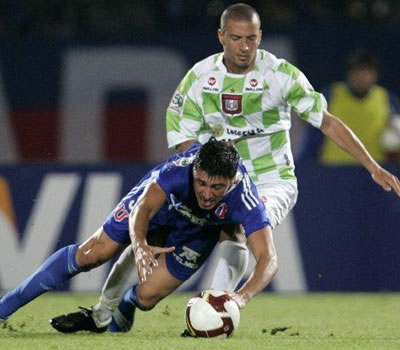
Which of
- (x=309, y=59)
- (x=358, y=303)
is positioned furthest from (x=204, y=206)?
(x=309, y=59)

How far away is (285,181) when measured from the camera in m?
7.85

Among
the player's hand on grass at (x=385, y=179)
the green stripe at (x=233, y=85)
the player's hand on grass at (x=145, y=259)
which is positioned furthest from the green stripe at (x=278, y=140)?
the player's hand on grass at (x=145, y=259)

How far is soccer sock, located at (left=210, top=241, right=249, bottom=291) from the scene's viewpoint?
23.9 ft

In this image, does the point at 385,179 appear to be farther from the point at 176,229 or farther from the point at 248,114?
the point at 176,229

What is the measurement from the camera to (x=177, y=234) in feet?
24.2

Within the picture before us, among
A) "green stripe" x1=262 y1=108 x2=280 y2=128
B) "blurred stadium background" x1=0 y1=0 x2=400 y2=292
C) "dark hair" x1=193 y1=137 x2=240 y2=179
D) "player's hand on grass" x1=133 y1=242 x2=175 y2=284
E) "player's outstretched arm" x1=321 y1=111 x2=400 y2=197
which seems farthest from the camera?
"blurred stadium background" x1=0 y1=0 x2=400 y2=292

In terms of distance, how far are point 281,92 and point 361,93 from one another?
4335 mm

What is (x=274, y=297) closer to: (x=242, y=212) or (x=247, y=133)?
(x=247, y=133)

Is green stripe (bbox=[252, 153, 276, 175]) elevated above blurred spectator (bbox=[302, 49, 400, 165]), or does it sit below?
above

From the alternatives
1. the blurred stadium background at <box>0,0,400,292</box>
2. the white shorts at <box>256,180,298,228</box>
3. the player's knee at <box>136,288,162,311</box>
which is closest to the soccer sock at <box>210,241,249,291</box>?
the white shorts at <box>256,180,298,228</box>

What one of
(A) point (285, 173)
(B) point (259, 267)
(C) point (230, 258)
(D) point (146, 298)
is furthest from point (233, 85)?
(B) point (259, 267)

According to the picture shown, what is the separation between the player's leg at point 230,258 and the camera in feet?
24.0

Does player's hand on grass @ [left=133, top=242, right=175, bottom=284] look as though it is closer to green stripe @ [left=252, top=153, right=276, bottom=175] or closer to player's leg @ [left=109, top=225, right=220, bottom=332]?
player's leg @ [left=109, top=225, right=220, bottom=332]

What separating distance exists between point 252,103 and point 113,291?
1379mm
